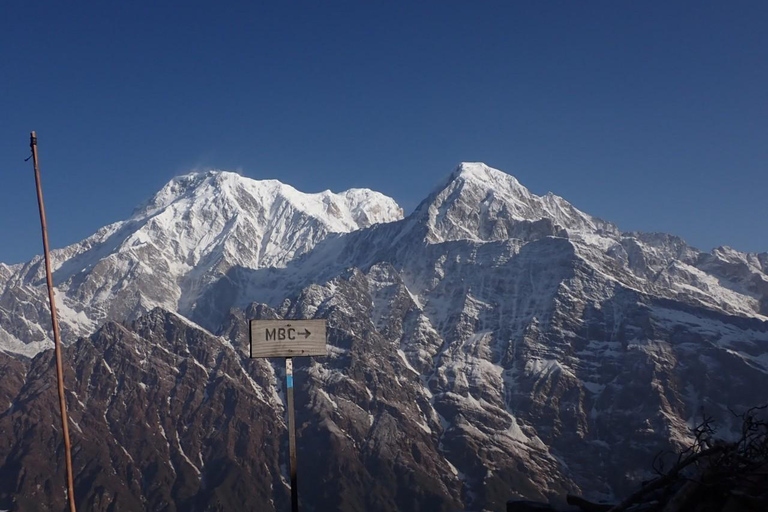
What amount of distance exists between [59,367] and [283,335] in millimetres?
6848

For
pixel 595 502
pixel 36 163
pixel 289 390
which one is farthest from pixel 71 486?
pixel 595 502

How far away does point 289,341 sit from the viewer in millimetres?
22297

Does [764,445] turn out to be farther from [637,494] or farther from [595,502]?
[595,502]

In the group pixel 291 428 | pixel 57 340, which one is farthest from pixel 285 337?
pixel 57 340

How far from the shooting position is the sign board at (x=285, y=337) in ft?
71.9

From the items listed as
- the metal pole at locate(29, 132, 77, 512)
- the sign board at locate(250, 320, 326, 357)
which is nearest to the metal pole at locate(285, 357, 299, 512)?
the sign board at locate(250, 320, 326, 357)

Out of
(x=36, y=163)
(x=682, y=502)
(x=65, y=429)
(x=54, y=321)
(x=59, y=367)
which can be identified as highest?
(x=36, y=163)

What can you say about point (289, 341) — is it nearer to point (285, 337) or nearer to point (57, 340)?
point (285, 337)

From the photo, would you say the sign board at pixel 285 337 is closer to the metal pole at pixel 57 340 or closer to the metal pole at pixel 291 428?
the metal pole at pixel 291 428

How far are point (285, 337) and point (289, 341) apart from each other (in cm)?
17

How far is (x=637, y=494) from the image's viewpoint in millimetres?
14656

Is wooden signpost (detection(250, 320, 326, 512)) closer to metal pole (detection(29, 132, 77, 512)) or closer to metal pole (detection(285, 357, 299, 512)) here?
metal pole (detection(285, 357, 299, 512))

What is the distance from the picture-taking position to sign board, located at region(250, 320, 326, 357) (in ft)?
71.9

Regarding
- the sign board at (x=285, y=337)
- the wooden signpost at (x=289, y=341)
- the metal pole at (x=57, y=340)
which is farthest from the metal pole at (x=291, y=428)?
the metal pole at (x=57, y=340)
